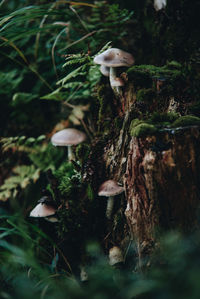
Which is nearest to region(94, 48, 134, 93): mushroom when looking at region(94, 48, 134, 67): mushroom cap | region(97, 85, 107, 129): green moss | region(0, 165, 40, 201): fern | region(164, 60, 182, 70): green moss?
region(94, 48, 134, 67): mushroom cap

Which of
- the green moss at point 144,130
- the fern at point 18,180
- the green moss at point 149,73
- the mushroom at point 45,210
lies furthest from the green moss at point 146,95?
the fern at point 18,180

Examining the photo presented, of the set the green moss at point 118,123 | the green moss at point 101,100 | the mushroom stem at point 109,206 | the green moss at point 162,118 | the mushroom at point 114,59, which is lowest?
the mushroom stem at point 109,206

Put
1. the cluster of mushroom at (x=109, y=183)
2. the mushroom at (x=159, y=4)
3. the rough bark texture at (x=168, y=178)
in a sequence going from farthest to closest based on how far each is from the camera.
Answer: the mushroom at (x=159, y=4) < the cluster of mushroom at (x=109, y=183) < the rough bark texture at (x=168, y=178)

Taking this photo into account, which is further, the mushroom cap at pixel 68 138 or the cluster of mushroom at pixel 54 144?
the mushroom cap at pixel 68 138

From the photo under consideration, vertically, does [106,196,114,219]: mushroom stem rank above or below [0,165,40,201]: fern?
above

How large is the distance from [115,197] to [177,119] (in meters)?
1.01

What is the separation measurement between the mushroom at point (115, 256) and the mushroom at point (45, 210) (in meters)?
0.69

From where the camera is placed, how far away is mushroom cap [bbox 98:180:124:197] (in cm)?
229

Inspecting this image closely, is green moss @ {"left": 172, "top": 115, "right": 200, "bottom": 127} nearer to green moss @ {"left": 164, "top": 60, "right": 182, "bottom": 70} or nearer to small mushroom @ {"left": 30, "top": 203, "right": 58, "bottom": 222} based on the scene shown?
green moss @ {"left": 164, "top": 60, "right": 182, "bottom": 70}

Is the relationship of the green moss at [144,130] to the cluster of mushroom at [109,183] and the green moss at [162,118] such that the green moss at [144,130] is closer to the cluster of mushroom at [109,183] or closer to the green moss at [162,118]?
the green moss at [162,118]

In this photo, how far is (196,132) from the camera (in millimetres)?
1923

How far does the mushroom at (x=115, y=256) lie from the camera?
7.35 ft

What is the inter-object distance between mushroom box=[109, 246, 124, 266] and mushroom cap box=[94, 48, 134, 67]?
5.72 feet

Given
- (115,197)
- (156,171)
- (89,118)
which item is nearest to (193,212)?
(156,171)
